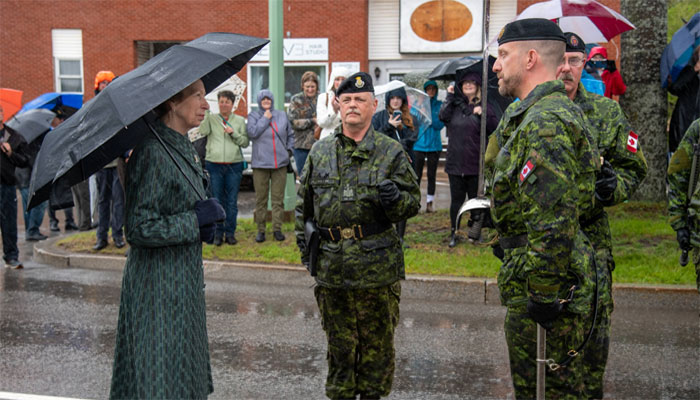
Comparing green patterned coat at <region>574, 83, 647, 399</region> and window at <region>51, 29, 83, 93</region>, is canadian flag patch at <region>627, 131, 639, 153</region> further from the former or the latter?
window at <region>51, 29, 83, 93</region>

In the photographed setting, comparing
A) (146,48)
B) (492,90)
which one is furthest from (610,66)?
(146,48)

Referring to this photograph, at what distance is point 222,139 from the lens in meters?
9.83

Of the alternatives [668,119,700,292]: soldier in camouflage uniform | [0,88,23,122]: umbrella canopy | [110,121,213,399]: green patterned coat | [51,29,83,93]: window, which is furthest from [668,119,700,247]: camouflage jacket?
[51,29,83,93]: window

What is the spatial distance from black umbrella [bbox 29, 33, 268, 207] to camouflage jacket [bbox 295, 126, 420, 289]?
1116mm

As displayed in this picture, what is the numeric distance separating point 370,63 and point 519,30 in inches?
811

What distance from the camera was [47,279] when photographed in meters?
8.64

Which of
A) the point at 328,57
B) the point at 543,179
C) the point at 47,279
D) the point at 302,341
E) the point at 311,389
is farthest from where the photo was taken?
the point at 328,57

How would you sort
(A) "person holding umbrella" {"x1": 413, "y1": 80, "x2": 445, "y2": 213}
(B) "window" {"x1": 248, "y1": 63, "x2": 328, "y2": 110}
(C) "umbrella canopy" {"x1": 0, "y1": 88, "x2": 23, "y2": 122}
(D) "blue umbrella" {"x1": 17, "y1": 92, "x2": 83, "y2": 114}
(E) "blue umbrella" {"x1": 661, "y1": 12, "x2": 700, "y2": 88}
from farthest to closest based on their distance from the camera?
1. (B) "window" {"x1": 248, "y1": 63, "x2": 328, "y2": 110}
2. (D) "blue umbrella" {"x1": 17, "y1": 92, "x2": 83, "y2": 114}
3. (A) "person holding umbrella" {"x1": 413, "y1": 80, "x2": 445, "y2": 213}
4. (C) "umbrella canopy" {"x1": 0, "y1": 88, "x2": 23, "y2": 122}
5. (E) "blue umbrella" {"x1": 661, "y1": 12, "x2": 700, "y2": 88}

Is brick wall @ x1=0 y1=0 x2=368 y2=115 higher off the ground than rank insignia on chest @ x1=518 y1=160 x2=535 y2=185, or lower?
higher

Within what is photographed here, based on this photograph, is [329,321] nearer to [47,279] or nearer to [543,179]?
[543,179]

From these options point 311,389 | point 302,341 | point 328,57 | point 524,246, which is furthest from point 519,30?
point 328,57

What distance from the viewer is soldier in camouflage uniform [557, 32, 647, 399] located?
3.93 meters

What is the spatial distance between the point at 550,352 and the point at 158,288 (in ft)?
6.08

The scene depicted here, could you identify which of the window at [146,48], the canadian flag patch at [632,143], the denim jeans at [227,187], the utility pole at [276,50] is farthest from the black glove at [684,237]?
the window at [146,48]
